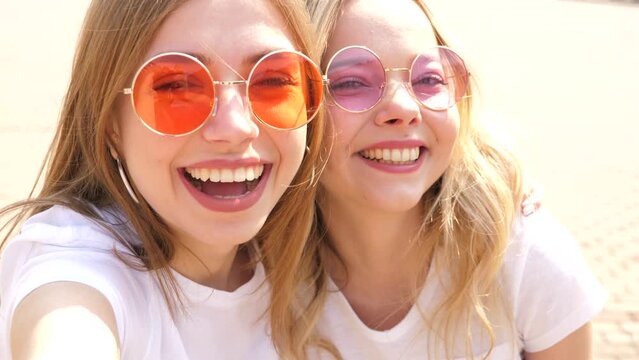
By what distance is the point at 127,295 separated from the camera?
7.55 feet

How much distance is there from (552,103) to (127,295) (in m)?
11.4

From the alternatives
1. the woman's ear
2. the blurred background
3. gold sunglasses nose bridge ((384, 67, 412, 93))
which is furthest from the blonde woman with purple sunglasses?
the woman's ear

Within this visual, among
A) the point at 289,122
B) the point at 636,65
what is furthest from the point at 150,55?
the point at 636,65

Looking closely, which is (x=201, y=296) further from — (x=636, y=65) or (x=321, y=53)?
(x=636, y=65)

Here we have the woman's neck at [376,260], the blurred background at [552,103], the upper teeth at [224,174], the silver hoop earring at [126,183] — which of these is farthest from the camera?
the blurred background at [552,103]

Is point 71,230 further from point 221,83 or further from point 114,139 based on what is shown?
point 221,83

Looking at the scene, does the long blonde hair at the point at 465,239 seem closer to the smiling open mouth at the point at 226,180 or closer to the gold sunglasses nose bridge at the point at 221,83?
the smiling open mouth at the point at 226,180

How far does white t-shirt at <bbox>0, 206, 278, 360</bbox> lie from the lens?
2.14 metres

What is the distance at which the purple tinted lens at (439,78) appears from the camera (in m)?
2.79

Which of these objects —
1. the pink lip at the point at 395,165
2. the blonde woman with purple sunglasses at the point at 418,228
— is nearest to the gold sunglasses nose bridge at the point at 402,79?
the blonde woman with purple sunglasses at the point at 418,228

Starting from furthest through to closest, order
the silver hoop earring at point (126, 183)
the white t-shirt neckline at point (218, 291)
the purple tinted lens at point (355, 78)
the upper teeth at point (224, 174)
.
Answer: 1. the purple tinted lens at point (355, 78)
2. the white t-shirt neckline at point (218, 291)
3. the silver hoop earring at point (126, 183)
4. the upper teeth at point (224, 174)

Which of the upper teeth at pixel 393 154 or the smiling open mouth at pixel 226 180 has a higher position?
the smiling open mouth at pixel 226 180

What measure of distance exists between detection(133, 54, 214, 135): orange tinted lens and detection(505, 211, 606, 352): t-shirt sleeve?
144 centimetres

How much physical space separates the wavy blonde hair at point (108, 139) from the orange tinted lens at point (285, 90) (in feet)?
0.42
